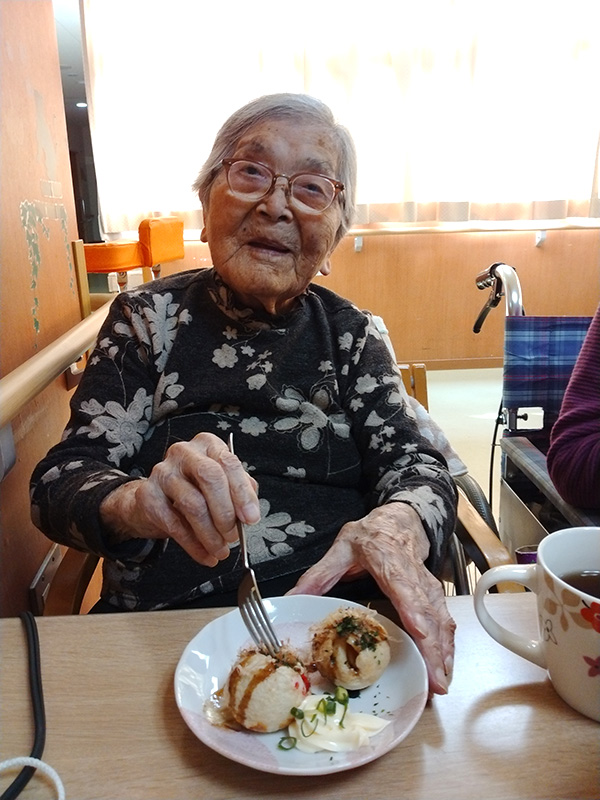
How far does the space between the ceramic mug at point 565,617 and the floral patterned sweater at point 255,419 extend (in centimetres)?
31

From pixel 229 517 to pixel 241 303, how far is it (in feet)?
1.79

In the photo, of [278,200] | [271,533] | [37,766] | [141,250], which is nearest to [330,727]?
[37,766]

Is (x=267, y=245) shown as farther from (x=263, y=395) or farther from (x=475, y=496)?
(x=475, y=496)

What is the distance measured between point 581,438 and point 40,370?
3.05 feet

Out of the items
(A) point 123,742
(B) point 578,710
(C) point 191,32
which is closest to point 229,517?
(A) point 123,742

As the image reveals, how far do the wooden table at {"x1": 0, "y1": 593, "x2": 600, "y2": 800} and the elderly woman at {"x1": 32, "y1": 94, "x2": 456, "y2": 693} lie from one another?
0.18 m

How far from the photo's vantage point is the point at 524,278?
14.1ft

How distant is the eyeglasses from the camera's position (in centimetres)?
107

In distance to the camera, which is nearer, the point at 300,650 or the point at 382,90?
the point at 300,650

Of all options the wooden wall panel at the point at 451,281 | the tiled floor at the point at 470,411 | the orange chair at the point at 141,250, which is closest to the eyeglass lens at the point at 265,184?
the orange chair at the point at 141,250

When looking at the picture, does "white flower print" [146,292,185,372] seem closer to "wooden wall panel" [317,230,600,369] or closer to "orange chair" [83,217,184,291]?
"orange chair" [83,217,184,291]

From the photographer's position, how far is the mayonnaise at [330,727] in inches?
19.5

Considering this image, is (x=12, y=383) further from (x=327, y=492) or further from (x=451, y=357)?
(x=451, y=357)

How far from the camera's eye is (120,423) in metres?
0.98
